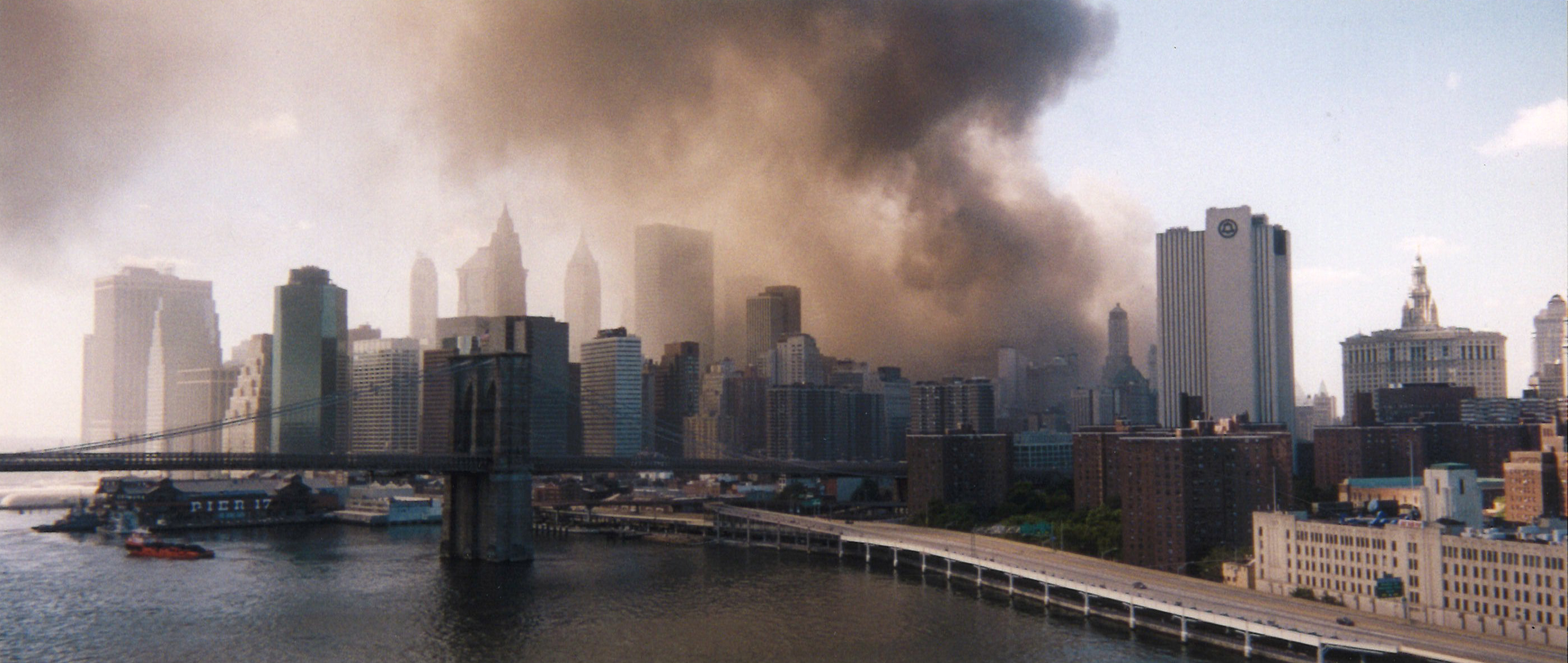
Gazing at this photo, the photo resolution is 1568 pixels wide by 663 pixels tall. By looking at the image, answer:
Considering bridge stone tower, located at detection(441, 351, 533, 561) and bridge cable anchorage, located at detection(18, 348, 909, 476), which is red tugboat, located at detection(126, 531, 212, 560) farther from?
bridge stone tower, located at detection(441, 351, 533, 561)

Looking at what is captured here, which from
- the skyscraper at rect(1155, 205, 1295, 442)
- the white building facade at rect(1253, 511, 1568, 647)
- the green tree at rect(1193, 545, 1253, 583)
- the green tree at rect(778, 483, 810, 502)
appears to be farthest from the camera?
the skyscraper at rect(1155, 205, 1295, 442)

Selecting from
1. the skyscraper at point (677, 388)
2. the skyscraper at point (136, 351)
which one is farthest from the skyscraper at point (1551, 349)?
the skyscraper at point (136, 351)

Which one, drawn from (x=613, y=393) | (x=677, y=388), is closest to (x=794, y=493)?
(x=613, y=393)

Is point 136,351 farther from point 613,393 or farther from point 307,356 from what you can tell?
point 613,393

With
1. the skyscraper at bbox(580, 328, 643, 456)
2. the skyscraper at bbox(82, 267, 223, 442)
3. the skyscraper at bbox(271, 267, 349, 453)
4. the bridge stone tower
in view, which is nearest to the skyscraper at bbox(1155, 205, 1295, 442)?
the skyscraper at bbox(580, 328, 643, 456)

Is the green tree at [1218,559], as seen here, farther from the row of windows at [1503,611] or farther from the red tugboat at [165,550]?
the red tugboat at [165,550]

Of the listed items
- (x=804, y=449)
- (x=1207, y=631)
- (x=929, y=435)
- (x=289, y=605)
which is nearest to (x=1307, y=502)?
(x=929, y=435)
